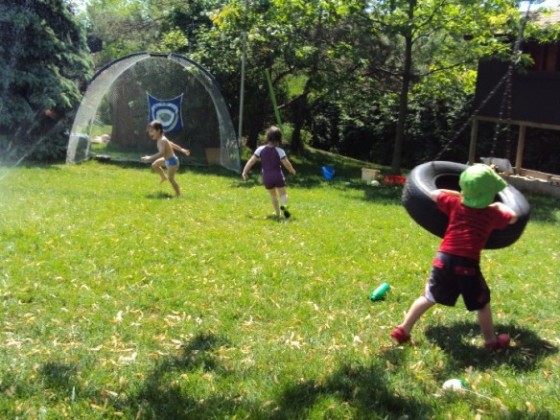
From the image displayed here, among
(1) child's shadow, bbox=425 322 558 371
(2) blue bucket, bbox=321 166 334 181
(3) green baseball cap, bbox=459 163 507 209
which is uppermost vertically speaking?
(3) green baseball cap, bbox=459 163 507 209

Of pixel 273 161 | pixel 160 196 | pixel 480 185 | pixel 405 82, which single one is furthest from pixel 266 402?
pixel 405 82

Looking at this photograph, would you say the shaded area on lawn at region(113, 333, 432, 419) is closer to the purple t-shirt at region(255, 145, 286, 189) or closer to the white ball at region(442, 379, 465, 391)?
the white ball at region(442, 379, 465, 391)

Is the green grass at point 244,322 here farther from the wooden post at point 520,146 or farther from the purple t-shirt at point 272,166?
the wooden post at point 520,146

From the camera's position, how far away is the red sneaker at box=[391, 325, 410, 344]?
4730 mm

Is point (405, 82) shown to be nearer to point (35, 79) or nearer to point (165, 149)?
point (165, 149)

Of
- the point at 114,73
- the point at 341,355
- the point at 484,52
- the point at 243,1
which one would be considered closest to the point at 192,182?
the point at 114,73

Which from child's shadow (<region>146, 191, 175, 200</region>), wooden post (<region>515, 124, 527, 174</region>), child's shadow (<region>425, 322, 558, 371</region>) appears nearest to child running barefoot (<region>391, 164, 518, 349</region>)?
child's shadow (<region>425, 322, 558, 371</region>)

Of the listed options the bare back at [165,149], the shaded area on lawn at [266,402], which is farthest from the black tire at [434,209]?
the bare back at [165,149]

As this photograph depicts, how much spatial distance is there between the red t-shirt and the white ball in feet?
3.06

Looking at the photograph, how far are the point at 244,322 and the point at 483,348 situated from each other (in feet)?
6.12

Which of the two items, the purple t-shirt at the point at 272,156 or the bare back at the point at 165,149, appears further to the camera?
the bare back at the point at 165,149

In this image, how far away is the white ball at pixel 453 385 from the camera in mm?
3967

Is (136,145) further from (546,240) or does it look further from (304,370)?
(304,370)

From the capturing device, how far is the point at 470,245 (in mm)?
4539
